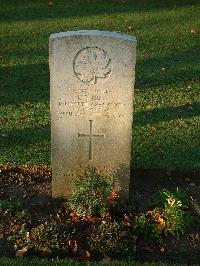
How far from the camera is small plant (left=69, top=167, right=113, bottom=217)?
18.3 ft

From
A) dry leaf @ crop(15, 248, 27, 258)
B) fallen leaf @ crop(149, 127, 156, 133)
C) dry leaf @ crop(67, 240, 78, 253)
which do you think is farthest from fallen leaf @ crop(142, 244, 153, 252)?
fallen leaf @ crop(149, 127, 156, 133)

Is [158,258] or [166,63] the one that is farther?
[166,63]

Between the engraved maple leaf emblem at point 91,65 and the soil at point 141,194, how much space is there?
1529 millimetres

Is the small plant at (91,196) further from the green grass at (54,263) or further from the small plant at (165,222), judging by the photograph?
the green grass at (54,263)

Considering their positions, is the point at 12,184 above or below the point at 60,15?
below

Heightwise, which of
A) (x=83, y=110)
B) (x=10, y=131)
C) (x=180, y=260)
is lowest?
(x=180, y=260)

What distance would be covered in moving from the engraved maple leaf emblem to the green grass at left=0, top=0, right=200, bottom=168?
185cm

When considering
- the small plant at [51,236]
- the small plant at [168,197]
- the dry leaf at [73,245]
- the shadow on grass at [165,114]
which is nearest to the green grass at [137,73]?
the shadow on grass at [165,114]

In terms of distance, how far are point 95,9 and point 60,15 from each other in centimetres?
113

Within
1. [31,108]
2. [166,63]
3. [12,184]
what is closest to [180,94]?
[166,63]

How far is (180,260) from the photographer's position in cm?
531

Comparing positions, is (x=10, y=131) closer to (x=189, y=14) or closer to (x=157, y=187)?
(x=157, y=187)

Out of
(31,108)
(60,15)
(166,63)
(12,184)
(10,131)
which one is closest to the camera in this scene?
(12,184)

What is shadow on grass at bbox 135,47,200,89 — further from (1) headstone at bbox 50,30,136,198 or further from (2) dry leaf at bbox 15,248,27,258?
(2) dry leaf at bbox 15,248,27,258
